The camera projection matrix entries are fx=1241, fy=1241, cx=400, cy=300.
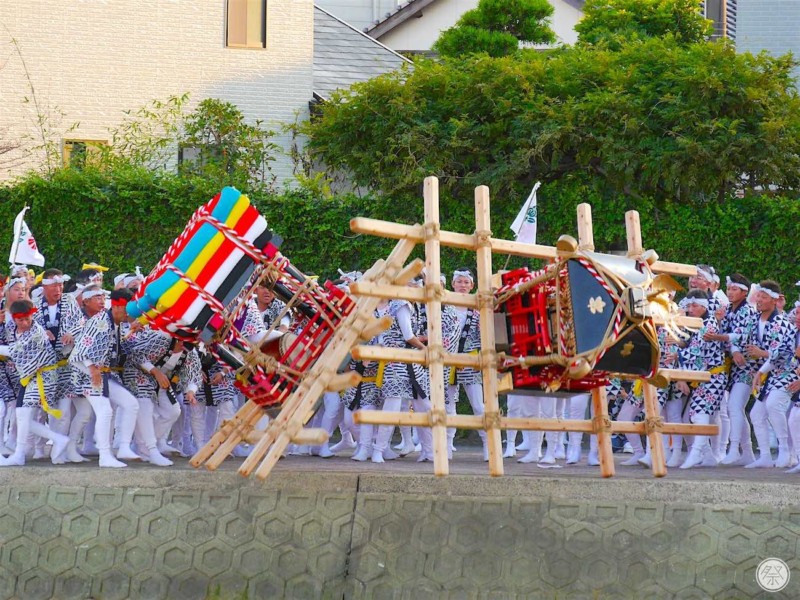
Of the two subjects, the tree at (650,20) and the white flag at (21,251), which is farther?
the tree at (650,20)

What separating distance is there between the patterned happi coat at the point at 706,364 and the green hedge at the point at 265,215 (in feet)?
12.9

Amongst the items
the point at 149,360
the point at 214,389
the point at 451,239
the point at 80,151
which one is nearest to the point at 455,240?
the point at 451,239

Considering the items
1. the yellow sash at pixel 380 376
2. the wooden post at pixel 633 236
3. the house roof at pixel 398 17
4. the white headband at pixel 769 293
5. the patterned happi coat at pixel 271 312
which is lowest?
the yellow sash at pixel 380 376

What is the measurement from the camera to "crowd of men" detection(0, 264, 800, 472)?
11.2 metres

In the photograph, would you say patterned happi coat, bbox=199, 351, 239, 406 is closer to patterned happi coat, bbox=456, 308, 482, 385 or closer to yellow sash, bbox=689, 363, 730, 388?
patterned happi coat, bbox=456, 308, 482, 385

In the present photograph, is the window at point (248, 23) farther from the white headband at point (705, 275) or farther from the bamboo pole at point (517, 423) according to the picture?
the bamboo pole at point (517, 423)

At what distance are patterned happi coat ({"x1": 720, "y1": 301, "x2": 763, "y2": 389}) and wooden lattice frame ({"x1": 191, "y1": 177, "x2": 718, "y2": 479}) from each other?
2535 millimetres

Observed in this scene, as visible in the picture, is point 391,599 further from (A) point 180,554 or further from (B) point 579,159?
(B) point 579,159

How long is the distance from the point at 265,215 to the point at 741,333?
23.3ft

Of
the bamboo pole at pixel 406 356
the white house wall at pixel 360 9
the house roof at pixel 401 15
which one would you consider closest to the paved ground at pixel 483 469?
the bamboo pole at pixel 406 356

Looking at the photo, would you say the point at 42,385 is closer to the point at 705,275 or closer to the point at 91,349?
the point at 91,349

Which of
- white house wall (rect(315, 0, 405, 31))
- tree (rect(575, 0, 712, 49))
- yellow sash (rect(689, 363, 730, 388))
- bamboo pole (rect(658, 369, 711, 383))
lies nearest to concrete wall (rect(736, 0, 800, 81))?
tree (rect(575, 0, 712, 49))

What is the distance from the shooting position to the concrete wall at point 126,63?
2058 centimetres

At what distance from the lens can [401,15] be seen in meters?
27.0
